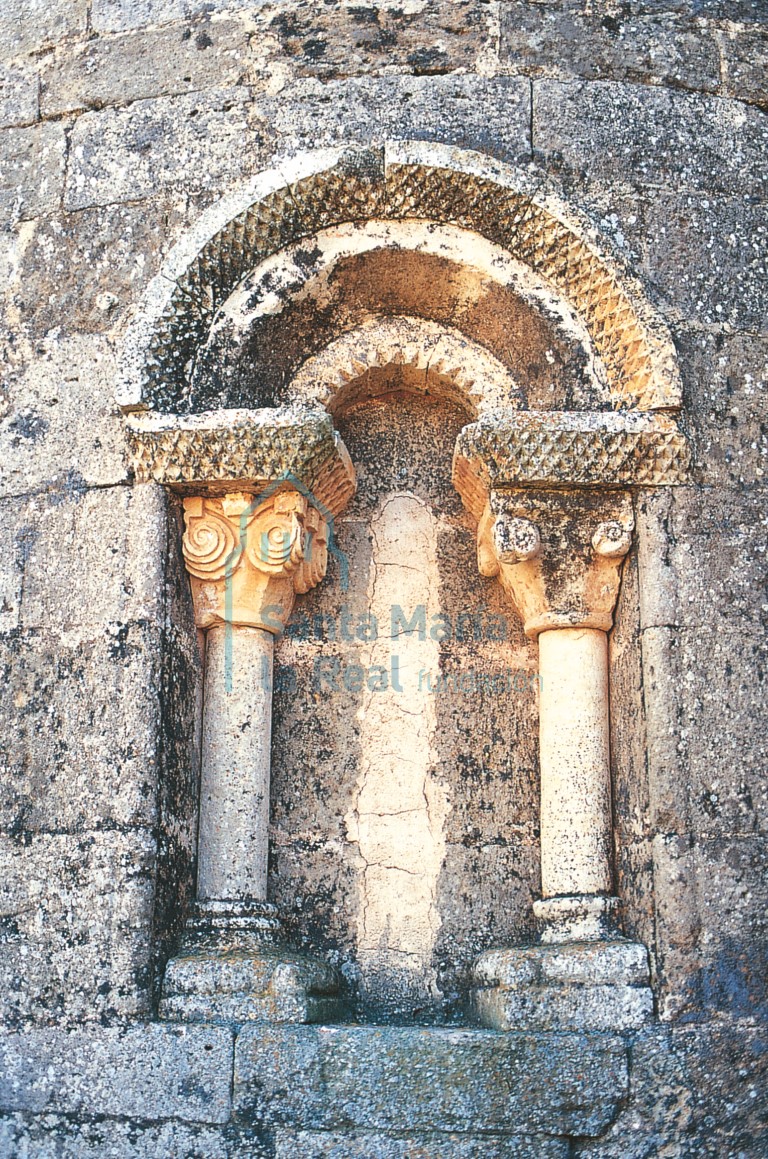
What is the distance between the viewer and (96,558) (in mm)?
4625

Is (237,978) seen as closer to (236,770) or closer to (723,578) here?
(236,770)

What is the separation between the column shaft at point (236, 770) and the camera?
4.57 meters

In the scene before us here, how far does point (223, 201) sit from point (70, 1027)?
287 centimetres

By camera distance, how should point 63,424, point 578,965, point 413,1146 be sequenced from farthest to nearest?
point 63,424 < point 578,965 < point 413,1146

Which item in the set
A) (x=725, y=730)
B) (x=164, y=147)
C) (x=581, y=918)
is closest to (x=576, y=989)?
(x=581, y=918)

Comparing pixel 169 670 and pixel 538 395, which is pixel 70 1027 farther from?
pixel 538 395

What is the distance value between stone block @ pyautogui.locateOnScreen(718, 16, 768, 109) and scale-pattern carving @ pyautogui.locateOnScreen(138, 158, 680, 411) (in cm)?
93

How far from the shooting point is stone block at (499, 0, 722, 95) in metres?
5.01

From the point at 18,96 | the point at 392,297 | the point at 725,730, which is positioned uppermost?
the point at 18,96

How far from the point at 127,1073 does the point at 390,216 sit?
305 cm

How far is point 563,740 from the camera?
4598 mm

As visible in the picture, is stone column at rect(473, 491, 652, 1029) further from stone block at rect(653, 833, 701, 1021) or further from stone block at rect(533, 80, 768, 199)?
stone block at rect(533, 80, 768, 199)

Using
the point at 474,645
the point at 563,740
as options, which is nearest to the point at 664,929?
the point at 563,740

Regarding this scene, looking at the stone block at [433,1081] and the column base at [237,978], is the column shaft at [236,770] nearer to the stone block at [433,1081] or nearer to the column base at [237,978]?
the column base at [237,978]
